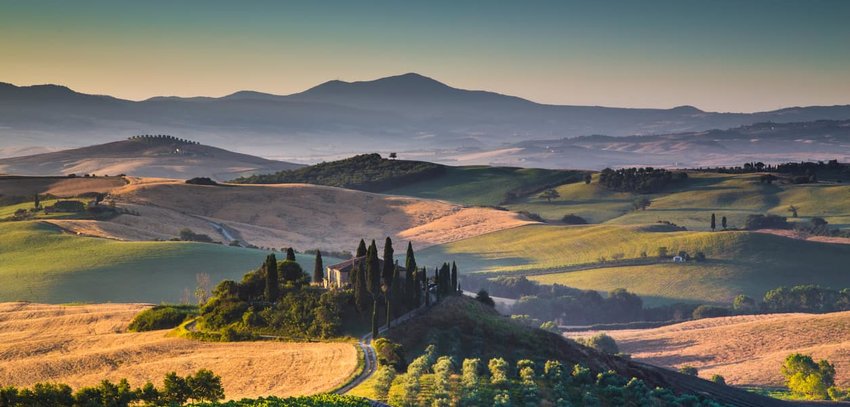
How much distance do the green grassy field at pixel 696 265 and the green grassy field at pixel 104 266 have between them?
46813 mm

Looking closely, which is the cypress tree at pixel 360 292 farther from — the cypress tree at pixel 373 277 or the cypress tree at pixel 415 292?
the cypress tree at pixel 415 292

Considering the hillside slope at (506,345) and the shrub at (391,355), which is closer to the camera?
the shrub at (391,355)

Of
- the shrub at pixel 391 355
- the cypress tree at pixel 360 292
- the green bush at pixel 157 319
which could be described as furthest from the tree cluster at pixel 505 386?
the green bush at pixel 157 319

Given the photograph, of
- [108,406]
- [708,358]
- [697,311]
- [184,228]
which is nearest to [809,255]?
[697,311]

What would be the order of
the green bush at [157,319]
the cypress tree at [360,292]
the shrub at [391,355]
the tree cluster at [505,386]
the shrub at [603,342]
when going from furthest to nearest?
the shrub at [603,342], the green bush at [157,319], the cypress tree at [360,292], the shrub at [391,355], the tree cluster at [505,386]

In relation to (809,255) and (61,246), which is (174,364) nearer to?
(61,246)

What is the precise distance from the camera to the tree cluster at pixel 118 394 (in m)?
54.6

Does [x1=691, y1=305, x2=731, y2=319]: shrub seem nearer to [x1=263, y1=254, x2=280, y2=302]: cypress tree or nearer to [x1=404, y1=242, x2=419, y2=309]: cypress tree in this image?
[x1=404, y1=242, x2=419, y2=309]: cypress tree

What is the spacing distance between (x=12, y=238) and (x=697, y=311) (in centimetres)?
9458

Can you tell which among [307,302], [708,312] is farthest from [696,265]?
[307,302]

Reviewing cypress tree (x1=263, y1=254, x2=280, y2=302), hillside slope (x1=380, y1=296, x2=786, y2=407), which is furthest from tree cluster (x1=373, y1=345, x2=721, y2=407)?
cypress tree (x1=263, y1=254, x2=280, y2=302)

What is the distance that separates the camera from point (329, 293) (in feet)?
278

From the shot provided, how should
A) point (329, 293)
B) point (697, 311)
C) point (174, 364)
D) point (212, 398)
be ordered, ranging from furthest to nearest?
point (697, 311) < point (329, 293) < point (174, 364) < point (212, 398)

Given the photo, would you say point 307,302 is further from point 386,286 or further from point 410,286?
point 410,286
